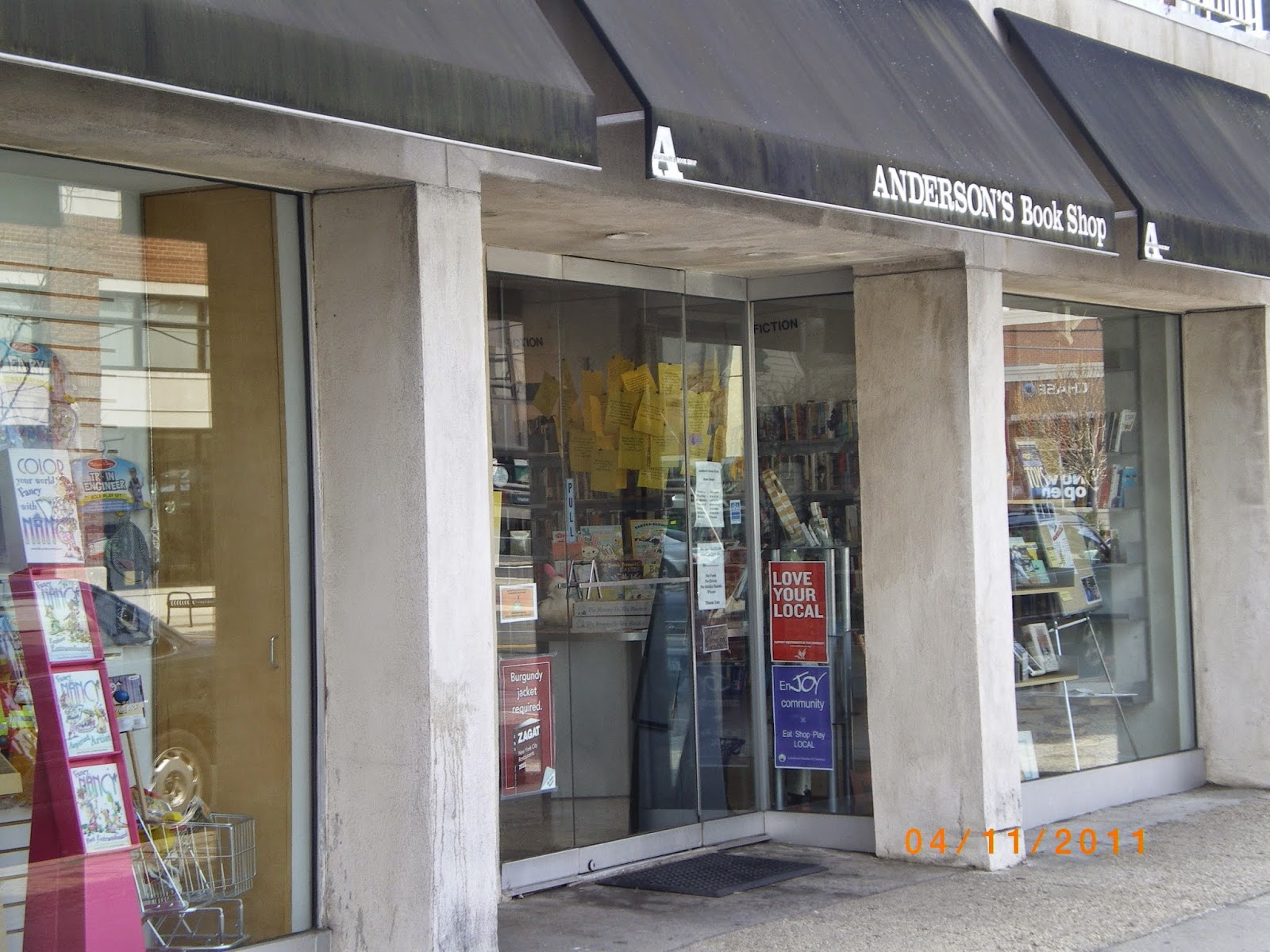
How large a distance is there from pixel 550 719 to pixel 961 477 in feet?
7.94

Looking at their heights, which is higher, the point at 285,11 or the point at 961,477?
the point at 285,11

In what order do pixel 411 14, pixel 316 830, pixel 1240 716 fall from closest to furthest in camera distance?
1. pixel 411 14
2. pixel 316 830
3. pixel 1240 716

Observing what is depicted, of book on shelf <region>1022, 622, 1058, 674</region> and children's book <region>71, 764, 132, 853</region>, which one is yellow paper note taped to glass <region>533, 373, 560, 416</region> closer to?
children's book <region>71, 764, 132, 853</region>

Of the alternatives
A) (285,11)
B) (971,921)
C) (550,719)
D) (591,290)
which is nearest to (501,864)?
(550,719)

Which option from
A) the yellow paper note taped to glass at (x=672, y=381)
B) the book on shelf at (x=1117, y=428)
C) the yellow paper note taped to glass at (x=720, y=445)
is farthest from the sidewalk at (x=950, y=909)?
the book on shelf at (x=1117, y=428)

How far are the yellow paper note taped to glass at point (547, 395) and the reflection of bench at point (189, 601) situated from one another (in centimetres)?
236

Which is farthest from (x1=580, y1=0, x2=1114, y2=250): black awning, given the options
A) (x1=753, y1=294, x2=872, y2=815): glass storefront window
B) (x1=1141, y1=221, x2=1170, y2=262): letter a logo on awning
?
(x1=753, y1=294, x2=872, y2=815): glass storefront window

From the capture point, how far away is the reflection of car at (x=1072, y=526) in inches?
364

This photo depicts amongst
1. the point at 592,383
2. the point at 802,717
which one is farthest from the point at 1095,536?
the point at 592,383

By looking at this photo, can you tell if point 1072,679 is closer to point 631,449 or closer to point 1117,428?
point 1117,428

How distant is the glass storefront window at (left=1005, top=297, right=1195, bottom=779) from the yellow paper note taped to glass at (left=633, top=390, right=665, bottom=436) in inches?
88.6

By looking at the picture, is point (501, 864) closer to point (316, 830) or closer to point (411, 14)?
point (316, 830)

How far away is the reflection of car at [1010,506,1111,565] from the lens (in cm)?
924

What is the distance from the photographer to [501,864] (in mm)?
7160
